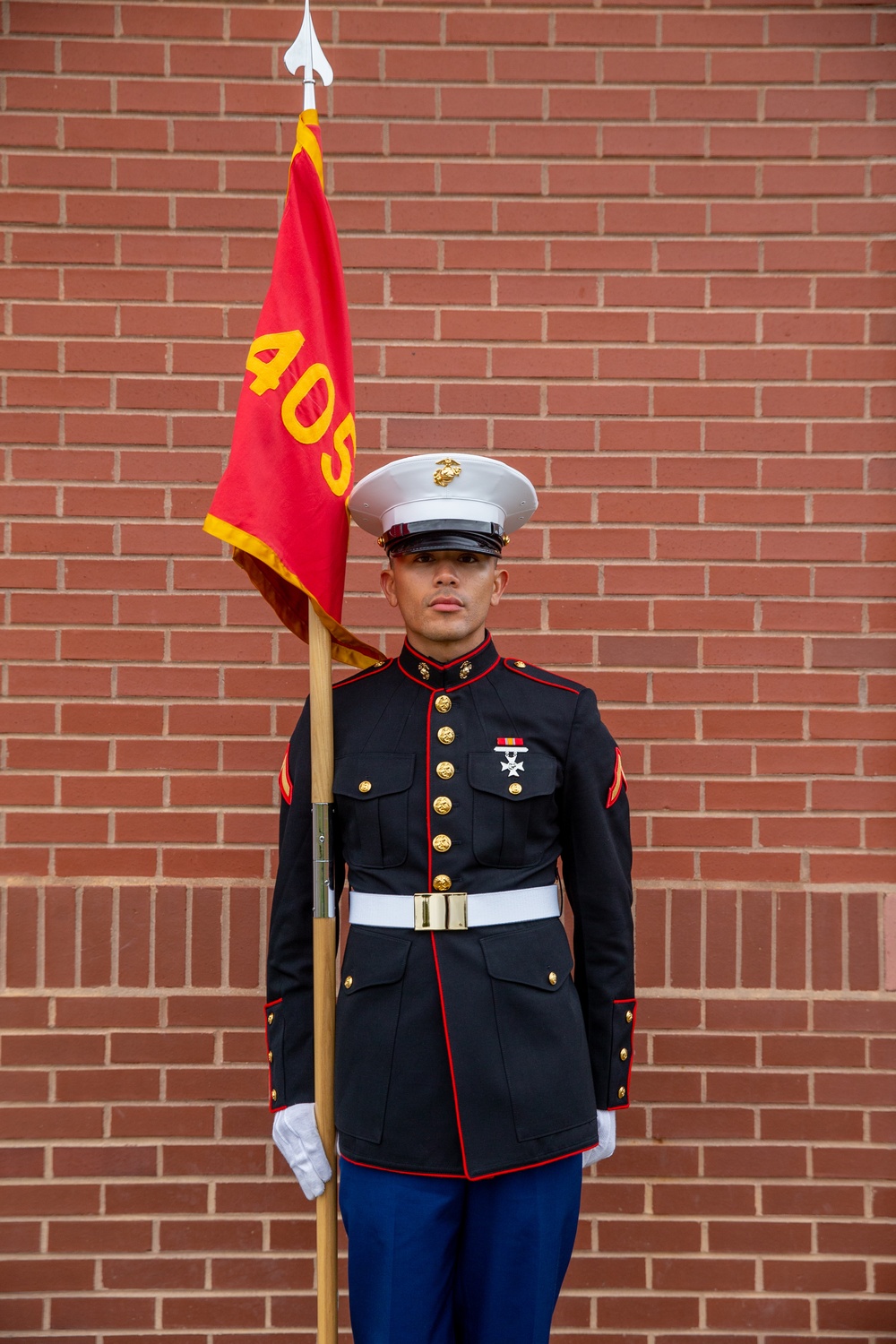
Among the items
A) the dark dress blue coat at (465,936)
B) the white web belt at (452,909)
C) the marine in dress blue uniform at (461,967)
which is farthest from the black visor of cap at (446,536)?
the white web belt at (452,909)

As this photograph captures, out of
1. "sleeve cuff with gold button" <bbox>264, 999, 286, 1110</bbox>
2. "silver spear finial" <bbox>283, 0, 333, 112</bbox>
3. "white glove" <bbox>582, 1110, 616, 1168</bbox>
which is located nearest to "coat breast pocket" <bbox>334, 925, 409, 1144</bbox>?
"sleeve cuff with gold button" <bbox>264, 999, 286, 1110</bbox>

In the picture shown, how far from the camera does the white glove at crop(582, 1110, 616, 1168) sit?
79.8 inches

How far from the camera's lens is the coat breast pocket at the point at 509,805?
1961 mm

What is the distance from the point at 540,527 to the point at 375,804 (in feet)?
3.48

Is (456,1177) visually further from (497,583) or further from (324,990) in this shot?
(497,583)

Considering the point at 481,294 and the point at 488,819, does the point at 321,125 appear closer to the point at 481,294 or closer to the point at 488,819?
the point at 481,294

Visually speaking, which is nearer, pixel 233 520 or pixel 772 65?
pixel 233 520

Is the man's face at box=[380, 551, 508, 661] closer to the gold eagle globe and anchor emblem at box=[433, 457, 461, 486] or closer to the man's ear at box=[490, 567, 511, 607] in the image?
the man's ear at box=[490, 567, 511, 607]

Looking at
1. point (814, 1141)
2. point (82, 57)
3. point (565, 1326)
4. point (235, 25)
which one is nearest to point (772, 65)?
point (235, 25)

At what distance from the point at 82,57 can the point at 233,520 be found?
61.6 inches

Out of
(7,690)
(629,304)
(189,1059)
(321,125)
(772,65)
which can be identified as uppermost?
(772,65)

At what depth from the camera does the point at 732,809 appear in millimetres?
2773

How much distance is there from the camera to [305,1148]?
2.00m

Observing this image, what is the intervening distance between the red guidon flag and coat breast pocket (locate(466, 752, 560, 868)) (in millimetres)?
433
